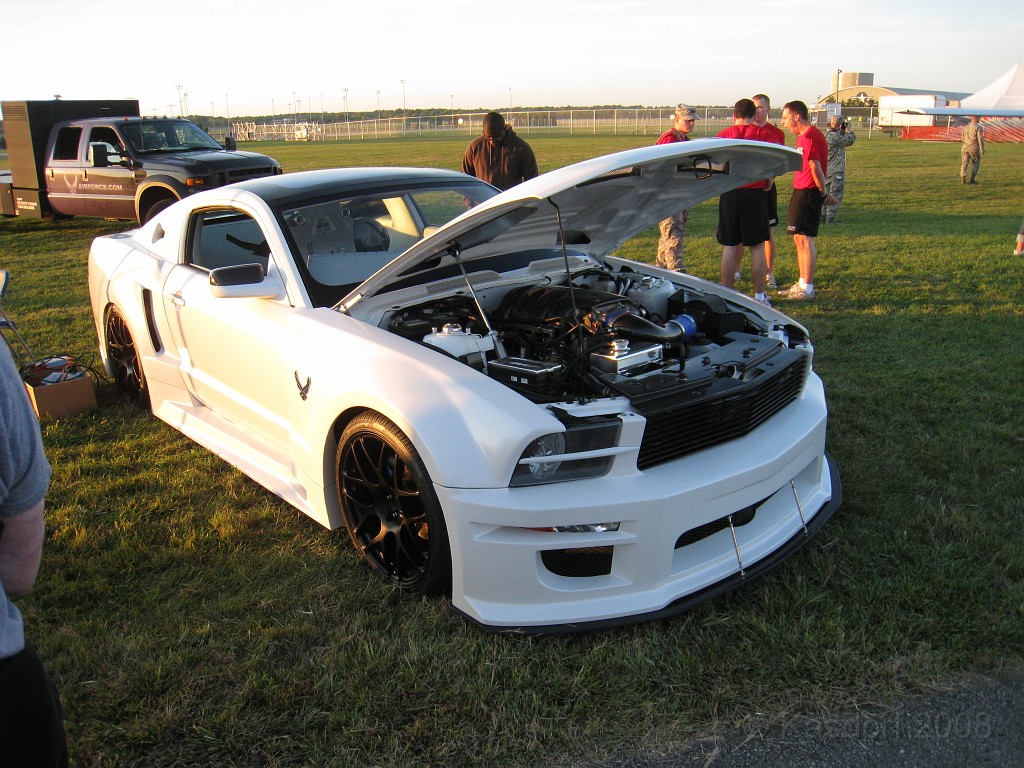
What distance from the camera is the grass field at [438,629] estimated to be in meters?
2.42

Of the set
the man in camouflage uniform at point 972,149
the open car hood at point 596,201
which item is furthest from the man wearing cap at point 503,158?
the man in camouflage uniform at point 972,149

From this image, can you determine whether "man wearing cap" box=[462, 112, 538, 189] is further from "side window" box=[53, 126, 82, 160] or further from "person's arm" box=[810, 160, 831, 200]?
"side window" box=[53, 126, 82, 160]

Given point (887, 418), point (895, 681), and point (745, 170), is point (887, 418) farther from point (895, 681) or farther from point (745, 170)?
point (895, 681)

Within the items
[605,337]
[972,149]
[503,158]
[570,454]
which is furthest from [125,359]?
[972,149]

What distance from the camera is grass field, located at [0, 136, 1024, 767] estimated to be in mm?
2418

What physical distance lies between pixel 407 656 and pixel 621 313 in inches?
63.1

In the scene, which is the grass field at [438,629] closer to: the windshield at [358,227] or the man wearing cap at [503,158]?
the windshield at [358,227]

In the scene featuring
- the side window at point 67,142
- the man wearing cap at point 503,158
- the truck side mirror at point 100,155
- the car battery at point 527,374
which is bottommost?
the car battery at point 527,374

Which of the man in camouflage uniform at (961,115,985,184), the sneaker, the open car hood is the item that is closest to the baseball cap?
the sneaker

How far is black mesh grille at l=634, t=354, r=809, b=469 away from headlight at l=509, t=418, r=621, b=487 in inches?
5.3

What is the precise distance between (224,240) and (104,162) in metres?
9.33

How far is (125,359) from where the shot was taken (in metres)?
5.10

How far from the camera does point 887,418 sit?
4.68 m

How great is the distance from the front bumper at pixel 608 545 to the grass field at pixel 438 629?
0.16 meters
